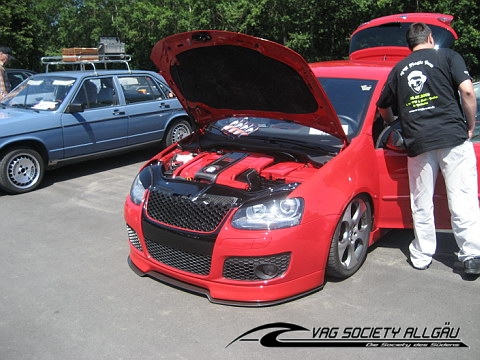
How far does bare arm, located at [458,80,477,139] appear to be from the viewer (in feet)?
11.6

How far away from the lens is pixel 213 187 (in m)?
3.54

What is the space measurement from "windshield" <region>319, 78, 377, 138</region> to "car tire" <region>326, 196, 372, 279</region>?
2.05 ft

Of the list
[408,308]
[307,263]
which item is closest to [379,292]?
[408,308]

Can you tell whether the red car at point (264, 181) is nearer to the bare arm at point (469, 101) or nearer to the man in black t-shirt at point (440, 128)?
the man in black t-shirt at point (440, 128)

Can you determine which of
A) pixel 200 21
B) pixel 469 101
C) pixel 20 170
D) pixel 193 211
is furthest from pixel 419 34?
pixel 200 21

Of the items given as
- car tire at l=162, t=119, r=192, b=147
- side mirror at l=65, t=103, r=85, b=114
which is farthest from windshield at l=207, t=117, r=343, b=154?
car tire at l=162, t=119, r=192, b=147

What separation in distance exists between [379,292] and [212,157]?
5.82 ft

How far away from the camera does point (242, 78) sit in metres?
3.96

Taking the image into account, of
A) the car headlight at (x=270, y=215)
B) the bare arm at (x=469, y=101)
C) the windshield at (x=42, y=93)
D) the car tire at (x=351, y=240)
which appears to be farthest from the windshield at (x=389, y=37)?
the windshield at (x=42, y=93)

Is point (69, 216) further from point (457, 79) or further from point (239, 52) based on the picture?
point (457, 79)

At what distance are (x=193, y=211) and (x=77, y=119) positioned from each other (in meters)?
4.40

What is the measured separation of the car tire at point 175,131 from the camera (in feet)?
28.0

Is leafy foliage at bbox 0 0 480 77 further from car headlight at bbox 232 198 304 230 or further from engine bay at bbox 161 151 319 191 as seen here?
car headlight at bbox 232 198 304 230
